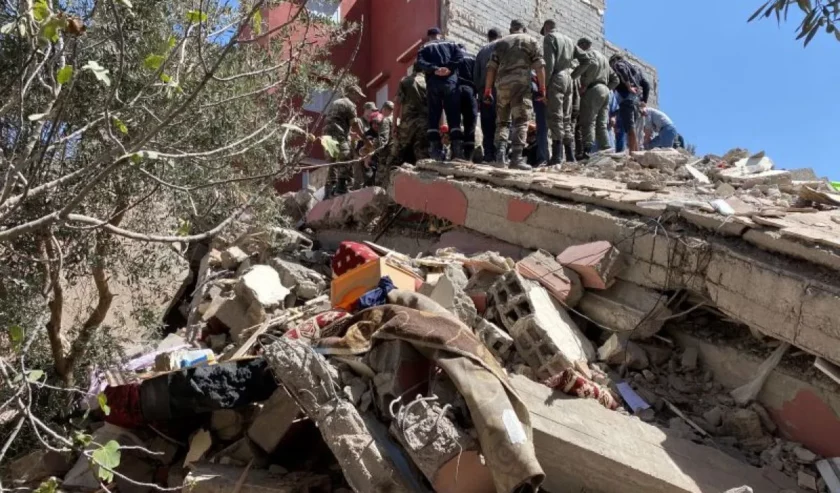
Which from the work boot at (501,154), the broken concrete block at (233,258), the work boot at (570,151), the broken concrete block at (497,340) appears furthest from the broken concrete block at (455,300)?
the work boot at (570,151)

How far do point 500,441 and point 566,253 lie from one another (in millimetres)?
2061

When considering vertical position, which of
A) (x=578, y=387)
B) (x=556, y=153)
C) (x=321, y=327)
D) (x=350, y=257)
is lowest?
(x=578, y=387)

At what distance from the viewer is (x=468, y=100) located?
299 inches

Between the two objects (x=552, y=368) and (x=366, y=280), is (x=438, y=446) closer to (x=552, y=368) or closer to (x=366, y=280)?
(x=552, y=368)

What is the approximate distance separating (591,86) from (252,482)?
6122mm

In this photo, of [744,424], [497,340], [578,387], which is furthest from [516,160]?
[744,424]

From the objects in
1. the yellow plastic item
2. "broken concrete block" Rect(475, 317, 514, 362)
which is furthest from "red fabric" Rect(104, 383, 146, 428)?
"broken concrete block" Rect(475, 317, 514, 362)

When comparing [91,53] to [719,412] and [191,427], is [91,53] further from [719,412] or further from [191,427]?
[719,412]

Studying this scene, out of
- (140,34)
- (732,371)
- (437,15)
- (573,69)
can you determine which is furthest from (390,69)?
(732,371)

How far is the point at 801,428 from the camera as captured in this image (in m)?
3.33

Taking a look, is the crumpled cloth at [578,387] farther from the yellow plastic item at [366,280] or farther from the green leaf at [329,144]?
the green leaf at [329,144]

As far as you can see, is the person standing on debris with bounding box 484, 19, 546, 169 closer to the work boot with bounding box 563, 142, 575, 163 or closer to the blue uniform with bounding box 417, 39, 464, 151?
the blue uniform with bounding box 417, 39, 464, 151

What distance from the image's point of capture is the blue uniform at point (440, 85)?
24.0 ft

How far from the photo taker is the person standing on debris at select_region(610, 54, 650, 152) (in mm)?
8148
